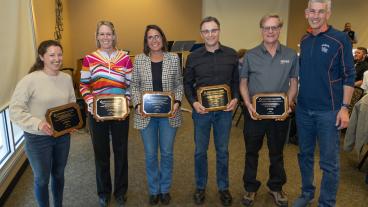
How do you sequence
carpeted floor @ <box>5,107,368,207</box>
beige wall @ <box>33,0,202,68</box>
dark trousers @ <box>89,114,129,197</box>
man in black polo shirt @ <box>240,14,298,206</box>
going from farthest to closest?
beige wall @ <box>33,0,202,68</box>
carpeted floor @ <box>5,107,368,207</box>
dark trousers @ <box>89,114,129,197</box>
man in black polo shirt @ <box>240,14,298,206</box>

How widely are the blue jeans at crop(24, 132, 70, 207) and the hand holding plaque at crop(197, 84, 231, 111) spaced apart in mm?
1106

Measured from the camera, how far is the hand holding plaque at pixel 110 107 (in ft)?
8.34

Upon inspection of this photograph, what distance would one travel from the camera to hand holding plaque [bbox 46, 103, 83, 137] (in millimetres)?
2275

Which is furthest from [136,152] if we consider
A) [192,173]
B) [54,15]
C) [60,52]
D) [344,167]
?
[54,15]

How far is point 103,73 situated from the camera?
2562mm

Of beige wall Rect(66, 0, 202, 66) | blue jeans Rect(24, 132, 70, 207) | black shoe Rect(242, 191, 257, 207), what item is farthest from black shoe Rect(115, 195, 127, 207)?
beige wall Rect(66, 0, 202, 66)

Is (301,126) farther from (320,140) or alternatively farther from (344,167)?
(344,167)

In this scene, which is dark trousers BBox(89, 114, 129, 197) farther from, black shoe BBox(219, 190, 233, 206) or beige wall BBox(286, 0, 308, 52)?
beige wall BBox(286, 0, 308, 52)

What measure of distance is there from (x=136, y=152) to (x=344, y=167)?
102 inches

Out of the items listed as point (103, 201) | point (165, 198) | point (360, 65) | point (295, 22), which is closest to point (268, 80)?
point (165, 198)

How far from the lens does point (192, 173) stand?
144 inches

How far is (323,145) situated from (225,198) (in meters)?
0.99

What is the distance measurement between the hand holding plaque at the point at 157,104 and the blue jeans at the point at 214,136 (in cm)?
28

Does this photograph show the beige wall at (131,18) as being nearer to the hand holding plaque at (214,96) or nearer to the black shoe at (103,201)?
the black shoe at (103,201)
